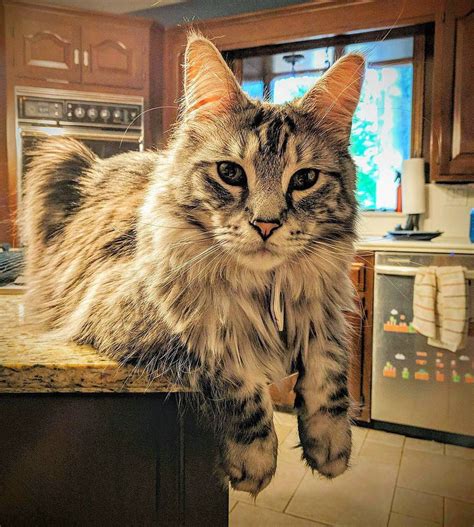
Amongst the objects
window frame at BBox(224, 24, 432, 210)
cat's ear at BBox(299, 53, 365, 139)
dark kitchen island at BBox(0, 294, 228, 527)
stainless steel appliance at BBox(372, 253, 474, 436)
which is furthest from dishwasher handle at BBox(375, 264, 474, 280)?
dark kitchen island at BBox(0, 294, 228, 527)

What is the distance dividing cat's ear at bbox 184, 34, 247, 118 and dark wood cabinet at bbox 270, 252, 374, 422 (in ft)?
0.78

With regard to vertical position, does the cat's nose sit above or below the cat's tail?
below

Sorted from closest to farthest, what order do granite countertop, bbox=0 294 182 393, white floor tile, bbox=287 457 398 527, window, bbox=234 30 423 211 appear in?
granite countertop, bbox=0 294 182 393 < window, bbox=234 30 423 211 < white floor tile, bbox=287 457 398 527

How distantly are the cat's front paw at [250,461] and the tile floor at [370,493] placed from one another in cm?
5

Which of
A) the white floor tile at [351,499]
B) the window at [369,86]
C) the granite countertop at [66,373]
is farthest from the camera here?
the white floor tile at [351,499]

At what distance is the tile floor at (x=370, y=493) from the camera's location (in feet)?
1.71

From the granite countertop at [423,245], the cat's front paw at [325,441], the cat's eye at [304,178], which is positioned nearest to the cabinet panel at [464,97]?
the granite countertop at [423,245]

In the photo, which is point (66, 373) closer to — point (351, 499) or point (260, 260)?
point (260, 260)

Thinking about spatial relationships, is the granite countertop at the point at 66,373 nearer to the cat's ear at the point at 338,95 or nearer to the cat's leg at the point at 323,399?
the cat's leg at the point at 323,399

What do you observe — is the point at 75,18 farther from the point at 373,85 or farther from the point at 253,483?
the point at 253,483

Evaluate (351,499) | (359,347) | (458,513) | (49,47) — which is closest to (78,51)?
(49,47)

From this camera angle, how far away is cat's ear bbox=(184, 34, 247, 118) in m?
0.40

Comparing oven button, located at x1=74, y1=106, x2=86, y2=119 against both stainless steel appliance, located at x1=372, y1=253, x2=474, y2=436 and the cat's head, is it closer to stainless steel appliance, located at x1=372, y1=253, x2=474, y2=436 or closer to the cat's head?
the cat's head

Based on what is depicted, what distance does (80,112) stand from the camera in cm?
46
